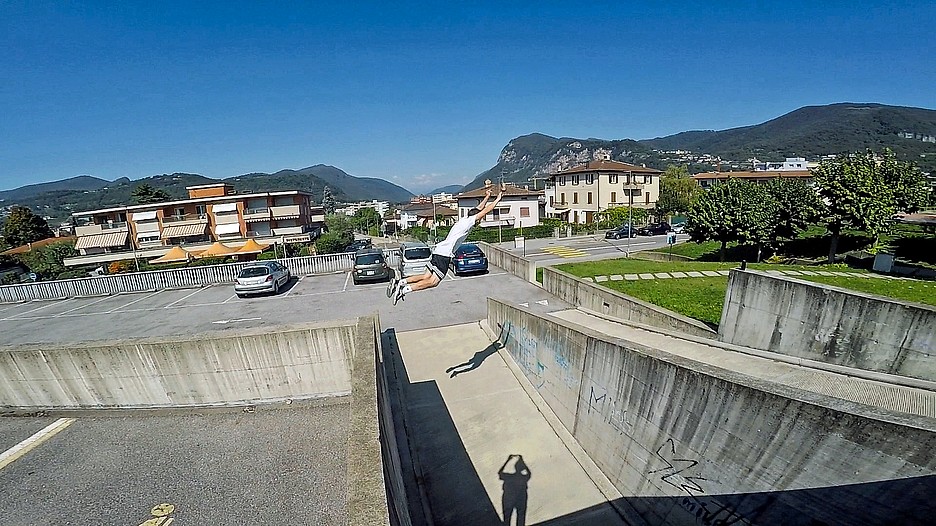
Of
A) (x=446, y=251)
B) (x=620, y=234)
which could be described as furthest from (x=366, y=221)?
(x=446, y=251)

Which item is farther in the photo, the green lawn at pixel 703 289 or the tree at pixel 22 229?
the tree at pixel 22 229

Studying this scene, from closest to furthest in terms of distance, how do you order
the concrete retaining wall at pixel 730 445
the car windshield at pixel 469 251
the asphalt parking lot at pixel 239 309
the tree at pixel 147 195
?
1. the concrete retaining wall at pixel 730 445
2. the asphalt parking lot at pixel 239 309
3. the car windshield at pixel 469 251
4. the tree at pixel 147 195

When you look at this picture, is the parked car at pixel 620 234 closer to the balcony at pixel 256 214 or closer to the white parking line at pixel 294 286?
the white parking line at pixel 294 286

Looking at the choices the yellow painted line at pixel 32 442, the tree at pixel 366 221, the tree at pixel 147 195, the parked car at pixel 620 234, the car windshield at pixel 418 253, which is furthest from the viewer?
the tree at pixel 366 221

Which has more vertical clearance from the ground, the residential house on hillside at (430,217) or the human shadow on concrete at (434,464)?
the human shadow on concrete at (434,464)

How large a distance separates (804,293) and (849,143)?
221431 millimetres

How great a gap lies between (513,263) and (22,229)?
231ft

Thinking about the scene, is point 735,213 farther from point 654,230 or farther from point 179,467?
point 179,467

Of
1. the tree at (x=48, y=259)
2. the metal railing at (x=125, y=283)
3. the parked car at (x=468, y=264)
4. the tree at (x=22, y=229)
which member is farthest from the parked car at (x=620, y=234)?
the tree at (x=22, y=229)

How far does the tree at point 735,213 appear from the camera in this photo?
60.6 ft

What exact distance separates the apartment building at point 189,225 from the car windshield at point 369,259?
24355 millimetres

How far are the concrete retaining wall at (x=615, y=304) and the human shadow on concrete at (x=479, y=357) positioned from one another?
3264 millimetres

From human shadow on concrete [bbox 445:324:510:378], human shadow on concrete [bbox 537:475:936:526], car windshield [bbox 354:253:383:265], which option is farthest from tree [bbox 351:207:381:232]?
human shadow on concrete [bbox 537:475:936:526]

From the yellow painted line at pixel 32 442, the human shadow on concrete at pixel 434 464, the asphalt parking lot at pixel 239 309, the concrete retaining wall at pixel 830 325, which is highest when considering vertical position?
the concrete retaining wall at pixel 830 325
